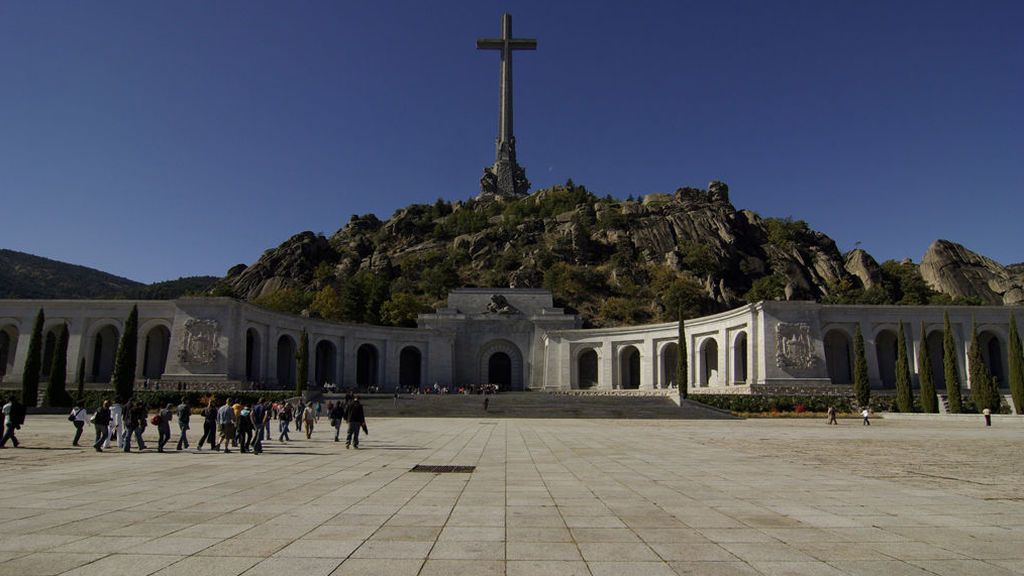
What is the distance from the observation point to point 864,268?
75.6 meters

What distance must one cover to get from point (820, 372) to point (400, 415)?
23.8m

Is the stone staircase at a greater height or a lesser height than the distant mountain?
lesser

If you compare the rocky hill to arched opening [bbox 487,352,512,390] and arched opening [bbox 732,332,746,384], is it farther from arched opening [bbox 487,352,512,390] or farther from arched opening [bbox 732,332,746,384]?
arched opening [bbox 732,332,746,384]

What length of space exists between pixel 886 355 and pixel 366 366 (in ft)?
125

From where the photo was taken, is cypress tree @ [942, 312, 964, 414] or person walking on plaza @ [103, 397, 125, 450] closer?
person walking on plaza @ [103, 397, 125, 450]

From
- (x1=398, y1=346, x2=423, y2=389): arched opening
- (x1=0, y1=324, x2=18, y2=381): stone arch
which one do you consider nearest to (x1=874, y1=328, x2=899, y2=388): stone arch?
(x1=398, y1=346, x2=423, y2=389): arched opening

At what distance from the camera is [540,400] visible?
129 feet

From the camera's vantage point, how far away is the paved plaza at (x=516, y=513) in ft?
18.1

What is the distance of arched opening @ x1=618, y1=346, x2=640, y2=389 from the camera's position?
51.1 metres

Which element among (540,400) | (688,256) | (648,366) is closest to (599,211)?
(688,256)

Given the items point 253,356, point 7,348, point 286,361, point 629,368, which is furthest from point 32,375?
point 629,368

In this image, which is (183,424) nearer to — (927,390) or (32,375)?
(32,375)

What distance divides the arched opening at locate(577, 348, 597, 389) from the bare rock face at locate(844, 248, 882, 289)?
126ft

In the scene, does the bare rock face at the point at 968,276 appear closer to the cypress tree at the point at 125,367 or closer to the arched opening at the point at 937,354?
the arched opening at the point at 937,354
